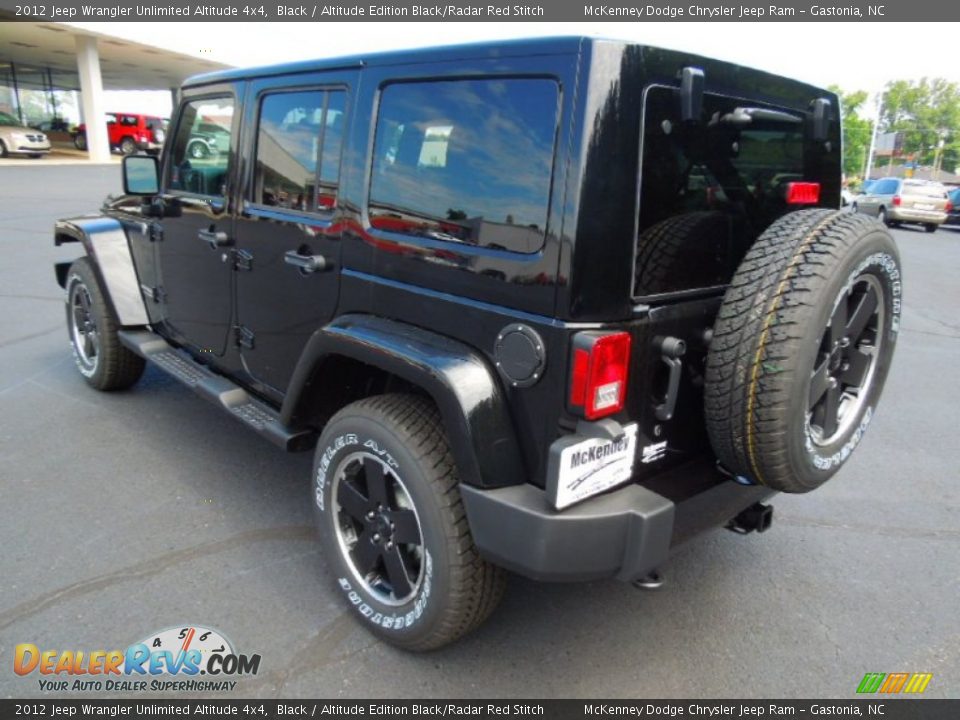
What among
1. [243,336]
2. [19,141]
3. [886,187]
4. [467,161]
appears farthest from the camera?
[19,141]

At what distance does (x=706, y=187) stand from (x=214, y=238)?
2.23m

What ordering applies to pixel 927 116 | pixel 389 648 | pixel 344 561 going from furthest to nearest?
1. pixel 927 116
2. pixel 344 561
3. pixel 389 648

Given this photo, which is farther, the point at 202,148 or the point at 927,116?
the point at 927,116

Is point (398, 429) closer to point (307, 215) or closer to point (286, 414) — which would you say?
point (286, 414)

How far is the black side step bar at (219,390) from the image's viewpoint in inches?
113

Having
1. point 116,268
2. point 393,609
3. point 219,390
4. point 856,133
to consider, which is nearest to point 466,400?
point 393,609

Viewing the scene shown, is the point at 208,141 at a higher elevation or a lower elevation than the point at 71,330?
higher

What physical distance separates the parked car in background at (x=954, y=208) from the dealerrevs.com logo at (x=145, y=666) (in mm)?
23869

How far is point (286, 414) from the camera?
9.08 ft

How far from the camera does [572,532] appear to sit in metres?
1.92

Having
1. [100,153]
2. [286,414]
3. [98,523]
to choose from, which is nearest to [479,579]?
→ [286,414]

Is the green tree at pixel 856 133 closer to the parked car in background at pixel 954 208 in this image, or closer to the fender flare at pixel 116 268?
the parked car in background at pixel 954 208

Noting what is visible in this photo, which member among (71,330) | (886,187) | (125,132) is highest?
(125,132)

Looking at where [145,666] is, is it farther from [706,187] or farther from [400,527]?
[706,187]
